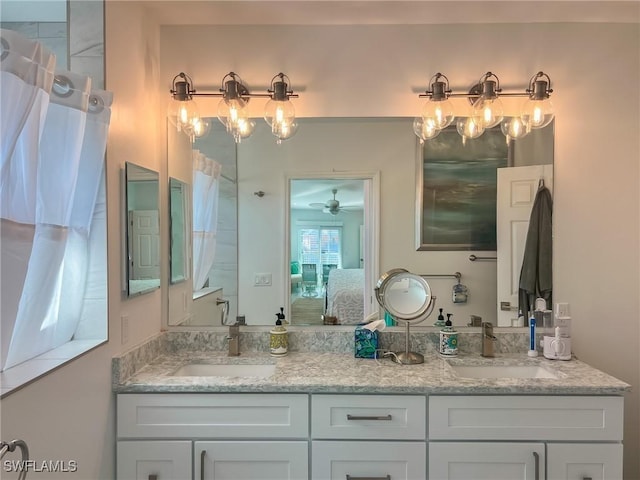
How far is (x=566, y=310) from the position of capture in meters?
1.88

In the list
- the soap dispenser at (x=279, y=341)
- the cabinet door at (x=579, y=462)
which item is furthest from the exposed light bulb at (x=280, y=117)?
the cabinet door at (x=579, y=462)

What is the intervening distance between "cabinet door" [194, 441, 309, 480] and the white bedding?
2.17ft

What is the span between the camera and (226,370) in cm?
184

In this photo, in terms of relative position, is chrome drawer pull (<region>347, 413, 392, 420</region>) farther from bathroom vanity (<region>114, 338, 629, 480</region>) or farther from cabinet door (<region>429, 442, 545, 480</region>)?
cabinet door (<region>429, 442, 545, 480</region>)

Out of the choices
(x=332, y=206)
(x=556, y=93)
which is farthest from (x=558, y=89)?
(x=332, y=206)

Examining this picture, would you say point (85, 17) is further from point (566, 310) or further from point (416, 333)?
point (566, 310)

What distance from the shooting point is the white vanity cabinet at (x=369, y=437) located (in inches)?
58.8

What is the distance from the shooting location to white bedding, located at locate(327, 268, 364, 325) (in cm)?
199

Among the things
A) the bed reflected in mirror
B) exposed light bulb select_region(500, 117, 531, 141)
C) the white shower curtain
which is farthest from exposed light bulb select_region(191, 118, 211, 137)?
exposed light bulb select_region(500, 117, 531, 141)

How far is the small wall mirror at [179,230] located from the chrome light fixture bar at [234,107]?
288mm

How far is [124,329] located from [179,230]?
587 mm

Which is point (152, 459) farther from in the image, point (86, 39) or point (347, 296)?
point (86, 39)

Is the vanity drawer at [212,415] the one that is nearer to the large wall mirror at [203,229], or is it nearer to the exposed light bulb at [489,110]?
the large wall mirror at [203,229]

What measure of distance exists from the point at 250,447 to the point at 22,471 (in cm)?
74
